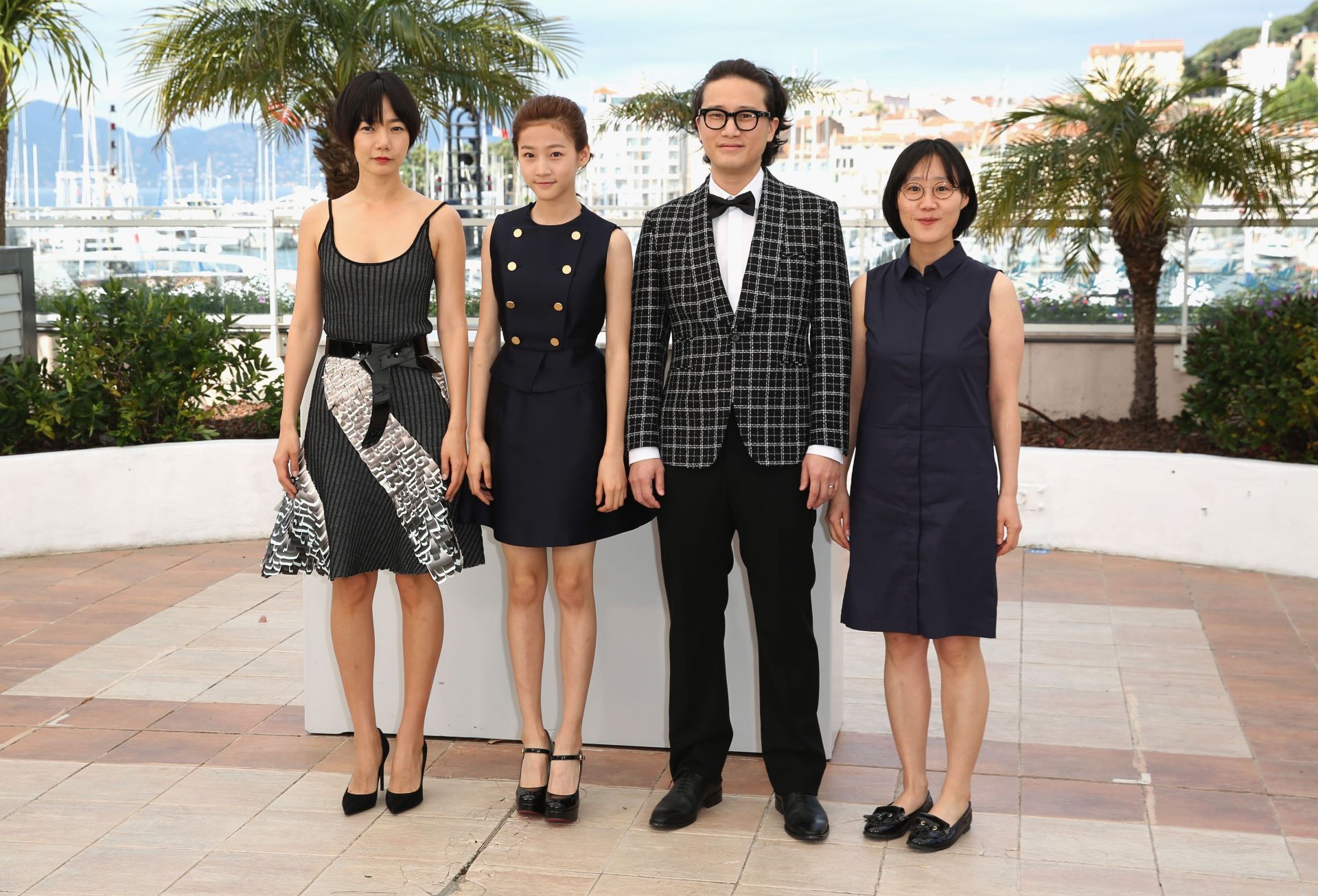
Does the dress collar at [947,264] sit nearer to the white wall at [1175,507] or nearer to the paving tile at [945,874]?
the paving tile at [945,874]

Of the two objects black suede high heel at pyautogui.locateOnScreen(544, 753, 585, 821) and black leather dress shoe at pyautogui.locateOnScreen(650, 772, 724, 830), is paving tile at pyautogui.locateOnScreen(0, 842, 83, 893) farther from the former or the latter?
black leather dress shoe at pyautogui.locateOnScreen(650, 772, 724, 830)

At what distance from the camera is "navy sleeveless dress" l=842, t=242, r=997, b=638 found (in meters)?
3.25

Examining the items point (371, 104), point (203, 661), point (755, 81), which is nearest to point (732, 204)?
point (755, 81)

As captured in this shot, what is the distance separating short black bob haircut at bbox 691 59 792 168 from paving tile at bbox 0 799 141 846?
91.1 inches

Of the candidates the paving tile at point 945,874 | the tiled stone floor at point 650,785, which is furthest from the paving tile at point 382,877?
Result: the paving tile at point 945,874

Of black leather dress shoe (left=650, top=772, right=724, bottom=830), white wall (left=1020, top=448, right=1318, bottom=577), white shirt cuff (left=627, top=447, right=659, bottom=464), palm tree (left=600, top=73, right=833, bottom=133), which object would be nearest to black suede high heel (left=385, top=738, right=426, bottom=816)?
black leather dress shoe (left=650, top=772, right=724, bottom=830)

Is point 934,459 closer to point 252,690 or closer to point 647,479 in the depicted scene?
point 647,479

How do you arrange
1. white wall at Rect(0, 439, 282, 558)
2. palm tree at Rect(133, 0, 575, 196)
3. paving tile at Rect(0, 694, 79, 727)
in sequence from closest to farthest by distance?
paving tile at Rect(0, 694, 79, 727), white wall at Rect(0, 439, 282, 558), palm tree at Rect(133, 0, 575, 196)

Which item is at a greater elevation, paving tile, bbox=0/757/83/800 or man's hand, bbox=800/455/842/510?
man's hand, bbox=800/455/842/510

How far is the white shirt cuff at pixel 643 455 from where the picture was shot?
3.43m

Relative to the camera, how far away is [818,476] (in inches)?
131

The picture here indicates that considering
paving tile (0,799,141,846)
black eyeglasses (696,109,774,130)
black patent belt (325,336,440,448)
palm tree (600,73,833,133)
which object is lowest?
paving tile (0,799,141,846)

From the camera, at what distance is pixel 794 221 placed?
3396 millimetres

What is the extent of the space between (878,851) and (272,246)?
7.79 m
